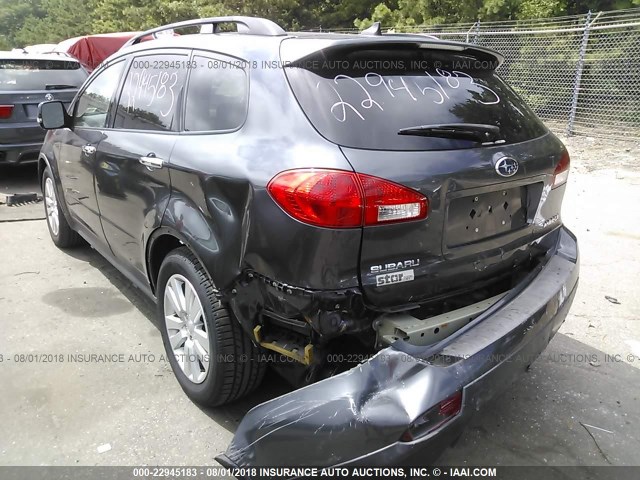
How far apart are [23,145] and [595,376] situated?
6919 millimetres

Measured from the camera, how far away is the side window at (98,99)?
11.8 feet

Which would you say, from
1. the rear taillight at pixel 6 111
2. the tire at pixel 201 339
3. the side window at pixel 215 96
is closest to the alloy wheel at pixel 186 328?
the tire at pixel 201 339

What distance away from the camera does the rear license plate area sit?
214 cm

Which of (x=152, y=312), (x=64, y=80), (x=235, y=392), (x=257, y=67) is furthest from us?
(x=64, y=80)

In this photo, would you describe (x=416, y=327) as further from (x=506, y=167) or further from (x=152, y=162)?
(x=152, y=162)

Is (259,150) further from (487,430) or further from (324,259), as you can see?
(487,430)

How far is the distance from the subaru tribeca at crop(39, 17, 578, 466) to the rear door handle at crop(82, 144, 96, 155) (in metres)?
0.83

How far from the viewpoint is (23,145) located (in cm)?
681

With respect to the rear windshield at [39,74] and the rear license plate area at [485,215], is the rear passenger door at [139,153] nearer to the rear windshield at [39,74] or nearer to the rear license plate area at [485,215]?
the rear license plate area at [485,215]

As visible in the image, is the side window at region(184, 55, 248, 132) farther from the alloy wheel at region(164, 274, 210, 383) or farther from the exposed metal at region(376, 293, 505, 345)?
the exposed metal at region(376, 293, 505, 345)

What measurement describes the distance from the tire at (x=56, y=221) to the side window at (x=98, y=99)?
0.88 m

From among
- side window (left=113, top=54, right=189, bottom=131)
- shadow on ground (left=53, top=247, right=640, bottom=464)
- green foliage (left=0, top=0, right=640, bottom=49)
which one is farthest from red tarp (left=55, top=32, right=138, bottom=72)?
shadow on ground (left=53, top=247, right=640, bottom=464)

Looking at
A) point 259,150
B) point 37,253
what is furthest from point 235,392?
point 37,253

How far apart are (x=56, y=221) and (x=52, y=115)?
1.30m
